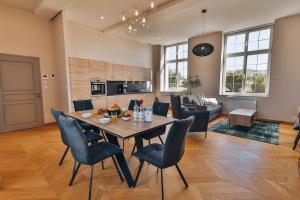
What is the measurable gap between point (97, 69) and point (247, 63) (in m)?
5.22

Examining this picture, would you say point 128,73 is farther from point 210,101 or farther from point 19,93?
point 19,93

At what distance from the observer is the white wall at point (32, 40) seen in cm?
384

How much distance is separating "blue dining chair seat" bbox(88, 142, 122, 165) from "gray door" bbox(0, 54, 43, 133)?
358 centimetres

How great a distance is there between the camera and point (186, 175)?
2.12m

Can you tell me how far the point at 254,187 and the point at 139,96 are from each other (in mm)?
5240

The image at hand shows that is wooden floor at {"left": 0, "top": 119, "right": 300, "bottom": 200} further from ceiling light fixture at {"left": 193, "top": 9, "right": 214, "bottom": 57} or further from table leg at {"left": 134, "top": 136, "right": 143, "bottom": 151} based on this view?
ceiling light fixture at {"left": 193, "top": 9, "right": 214, "bottom": 57}

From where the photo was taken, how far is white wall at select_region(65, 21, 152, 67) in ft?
15.3

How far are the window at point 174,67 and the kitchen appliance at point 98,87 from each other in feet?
11.2

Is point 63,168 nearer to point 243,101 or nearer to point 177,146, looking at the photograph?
point 177,146

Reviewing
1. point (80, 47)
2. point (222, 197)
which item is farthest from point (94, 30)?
point (222, 197)

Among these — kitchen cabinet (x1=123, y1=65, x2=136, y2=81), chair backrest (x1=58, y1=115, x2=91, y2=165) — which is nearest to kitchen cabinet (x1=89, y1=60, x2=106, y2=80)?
kitchen cabinet (x1=123, y1=65, x2=136, y2=81)

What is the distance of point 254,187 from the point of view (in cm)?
188

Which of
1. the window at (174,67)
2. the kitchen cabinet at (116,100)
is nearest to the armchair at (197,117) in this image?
the kitchen cabinet at (116,100)

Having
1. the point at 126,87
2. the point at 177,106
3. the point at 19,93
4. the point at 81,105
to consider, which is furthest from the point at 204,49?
the point at 19,93
